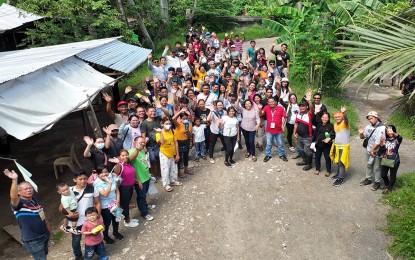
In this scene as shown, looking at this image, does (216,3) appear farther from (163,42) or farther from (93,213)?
(93,213)

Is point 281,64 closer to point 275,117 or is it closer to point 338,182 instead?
point 275,117

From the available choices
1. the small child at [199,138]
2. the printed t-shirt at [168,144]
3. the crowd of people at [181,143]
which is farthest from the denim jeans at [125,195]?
the small child at [199,138]

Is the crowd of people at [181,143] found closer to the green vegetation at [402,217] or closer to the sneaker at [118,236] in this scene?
the sneaker at [118,236]

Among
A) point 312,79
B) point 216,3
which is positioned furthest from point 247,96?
point 216,3

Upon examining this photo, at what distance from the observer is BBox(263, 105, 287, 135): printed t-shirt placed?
7.89 metres

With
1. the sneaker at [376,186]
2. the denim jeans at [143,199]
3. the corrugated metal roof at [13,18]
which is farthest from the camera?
the corrugated metal roof at [13,18]

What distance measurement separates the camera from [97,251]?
17.6ft

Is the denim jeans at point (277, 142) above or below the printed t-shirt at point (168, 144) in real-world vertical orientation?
below

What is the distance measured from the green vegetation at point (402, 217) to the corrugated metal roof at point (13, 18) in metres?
12.1

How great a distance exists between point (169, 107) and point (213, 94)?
1132 mm

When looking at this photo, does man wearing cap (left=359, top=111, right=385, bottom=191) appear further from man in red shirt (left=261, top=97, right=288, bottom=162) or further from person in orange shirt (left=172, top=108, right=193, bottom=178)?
person in orange shirt (left=172, top=108, right=193, bottom=178)

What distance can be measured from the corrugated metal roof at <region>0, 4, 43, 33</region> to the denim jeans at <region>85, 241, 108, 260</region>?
9.60 m

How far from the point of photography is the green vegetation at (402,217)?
540cm

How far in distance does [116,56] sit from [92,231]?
20.8 ft
